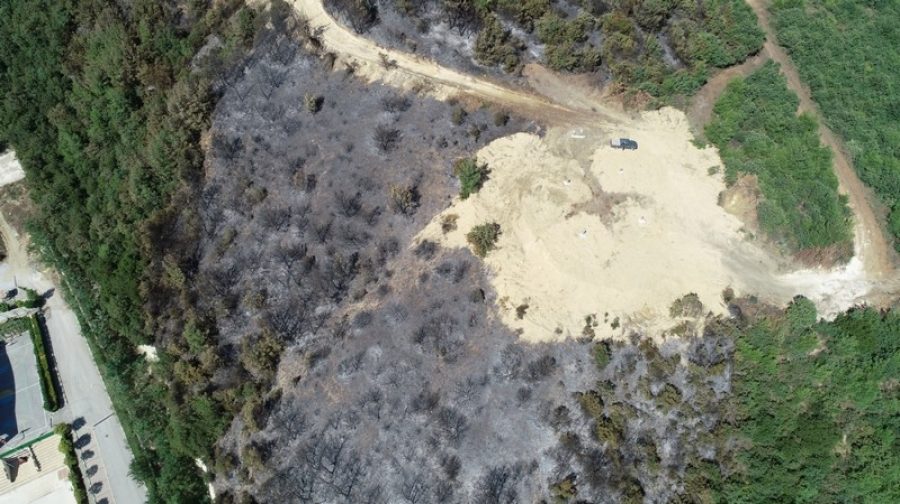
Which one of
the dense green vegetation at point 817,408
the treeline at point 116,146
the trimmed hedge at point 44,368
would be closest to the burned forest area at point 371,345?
the dense green vegetation at point 817,408

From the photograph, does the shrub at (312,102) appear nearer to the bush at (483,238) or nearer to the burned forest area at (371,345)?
the burned forest area at (371,345)

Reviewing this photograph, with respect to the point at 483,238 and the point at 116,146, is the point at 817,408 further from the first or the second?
the point at 116,146

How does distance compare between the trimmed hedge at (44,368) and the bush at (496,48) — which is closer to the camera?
the trimmed hedge at (44,368)

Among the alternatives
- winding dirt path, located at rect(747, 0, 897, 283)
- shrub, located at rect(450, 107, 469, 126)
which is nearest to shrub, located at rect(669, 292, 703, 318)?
winding dirt path, located at rect(747, 0, 897, 283)

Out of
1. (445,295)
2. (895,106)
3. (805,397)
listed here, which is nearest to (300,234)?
(445,295)

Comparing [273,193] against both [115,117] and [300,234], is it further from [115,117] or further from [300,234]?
[115,117]

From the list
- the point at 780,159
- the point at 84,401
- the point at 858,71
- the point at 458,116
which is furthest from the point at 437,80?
the point at 84,401
